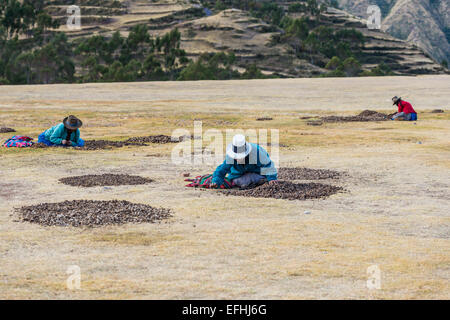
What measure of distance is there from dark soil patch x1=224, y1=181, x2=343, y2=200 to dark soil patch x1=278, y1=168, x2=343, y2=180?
2212 mm

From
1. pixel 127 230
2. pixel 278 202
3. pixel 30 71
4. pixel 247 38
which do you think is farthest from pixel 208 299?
pixel 247 38

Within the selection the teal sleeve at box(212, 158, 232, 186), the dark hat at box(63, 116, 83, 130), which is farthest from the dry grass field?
the dark hat at box(63, 116, 83, 130)

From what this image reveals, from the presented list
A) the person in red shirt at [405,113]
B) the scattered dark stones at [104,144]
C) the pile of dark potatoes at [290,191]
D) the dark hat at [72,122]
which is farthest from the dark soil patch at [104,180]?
the person in red shirt at [405,113]

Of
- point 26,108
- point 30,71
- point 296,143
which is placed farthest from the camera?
point 30,71

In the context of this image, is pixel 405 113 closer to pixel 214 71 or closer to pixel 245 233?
pixel 245 233

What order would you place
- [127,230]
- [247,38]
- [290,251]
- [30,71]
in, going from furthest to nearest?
[247,38] < [30,71] < [127,230] < [290,251]

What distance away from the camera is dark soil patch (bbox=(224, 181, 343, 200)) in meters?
16.9

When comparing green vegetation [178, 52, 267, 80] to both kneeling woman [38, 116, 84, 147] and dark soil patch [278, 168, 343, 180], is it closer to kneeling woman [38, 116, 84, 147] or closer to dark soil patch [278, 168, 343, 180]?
kneeling woman [38, 116, 84, 147]

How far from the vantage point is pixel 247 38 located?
200 metres

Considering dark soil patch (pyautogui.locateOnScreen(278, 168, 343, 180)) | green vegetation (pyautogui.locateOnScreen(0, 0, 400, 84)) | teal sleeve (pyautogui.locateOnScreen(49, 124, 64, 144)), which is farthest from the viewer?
green vegetation (pyautogui.locateOnScreen(0, 0, 400, 84))

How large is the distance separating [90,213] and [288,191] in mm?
5689

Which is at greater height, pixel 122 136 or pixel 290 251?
pixel 290 251

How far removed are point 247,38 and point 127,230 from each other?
626 feet

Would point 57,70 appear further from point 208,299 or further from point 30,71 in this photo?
point 208,299
